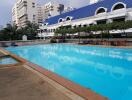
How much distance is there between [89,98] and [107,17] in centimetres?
3374

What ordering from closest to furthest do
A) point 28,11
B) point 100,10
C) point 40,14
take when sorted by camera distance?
point 100,10 < point 28,11 < point 40,14

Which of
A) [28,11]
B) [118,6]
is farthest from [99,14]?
[28,11]

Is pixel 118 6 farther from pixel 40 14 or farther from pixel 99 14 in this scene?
pixel 40 14

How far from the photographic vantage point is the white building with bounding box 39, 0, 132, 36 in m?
34.2

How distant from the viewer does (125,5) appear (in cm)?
3422

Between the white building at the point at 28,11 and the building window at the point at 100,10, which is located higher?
the white building at the point at 28,11

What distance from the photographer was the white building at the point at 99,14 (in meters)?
34.2

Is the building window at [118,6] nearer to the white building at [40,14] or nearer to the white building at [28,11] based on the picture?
the white building at [28,11]

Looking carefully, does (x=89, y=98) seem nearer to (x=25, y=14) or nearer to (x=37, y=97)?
(x=37, y=97)

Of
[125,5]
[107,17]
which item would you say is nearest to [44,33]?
[107,17]

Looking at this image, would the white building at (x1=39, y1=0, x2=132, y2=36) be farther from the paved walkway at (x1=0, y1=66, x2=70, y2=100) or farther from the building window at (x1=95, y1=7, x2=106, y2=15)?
the paved walkway at (x1=0, y1=66, x2=70, y2=100)

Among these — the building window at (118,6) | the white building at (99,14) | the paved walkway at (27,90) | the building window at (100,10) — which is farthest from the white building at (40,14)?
the paved walkway at (27,90)

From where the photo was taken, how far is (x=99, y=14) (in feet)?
129

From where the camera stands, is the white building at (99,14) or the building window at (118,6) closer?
the white building at (99,14)
